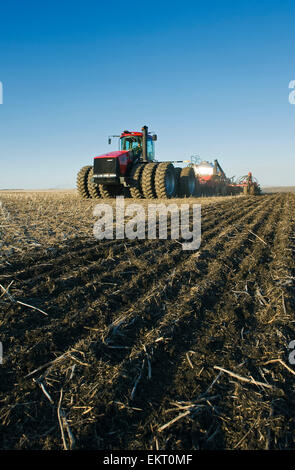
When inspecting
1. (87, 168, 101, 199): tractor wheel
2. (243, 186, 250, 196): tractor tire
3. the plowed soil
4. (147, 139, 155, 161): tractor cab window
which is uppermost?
(147, 139, 155, 161): tractor cab window

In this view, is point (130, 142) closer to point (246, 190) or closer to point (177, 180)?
point (177, 180)

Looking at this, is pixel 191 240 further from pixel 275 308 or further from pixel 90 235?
pixel 275 308

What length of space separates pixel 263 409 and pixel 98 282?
224 cm

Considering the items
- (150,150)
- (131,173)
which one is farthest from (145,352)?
(150,150)

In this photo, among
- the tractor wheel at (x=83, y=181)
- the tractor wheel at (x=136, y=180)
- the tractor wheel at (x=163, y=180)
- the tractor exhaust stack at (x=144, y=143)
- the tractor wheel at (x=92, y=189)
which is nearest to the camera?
the tractor wheel at (x=163, y=180)

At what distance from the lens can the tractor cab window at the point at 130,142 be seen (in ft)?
48.2

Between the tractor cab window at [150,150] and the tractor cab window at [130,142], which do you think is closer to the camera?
the tractor cab window at [130,142]

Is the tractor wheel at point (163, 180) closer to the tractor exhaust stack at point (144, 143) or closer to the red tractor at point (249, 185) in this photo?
the tractor exhaust stack at point (144, 143)

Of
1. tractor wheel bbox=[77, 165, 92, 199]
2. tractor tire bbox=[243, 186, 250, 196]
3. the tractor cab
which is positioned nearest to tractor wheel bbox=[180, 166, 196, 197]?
the tractor cab

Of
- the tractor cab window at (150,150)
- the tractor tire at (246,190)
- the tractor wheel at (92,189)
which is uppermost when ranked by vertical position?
the tractor cab window at (150,150)

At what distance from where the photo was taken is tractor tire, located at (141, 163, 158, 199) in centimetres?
1315

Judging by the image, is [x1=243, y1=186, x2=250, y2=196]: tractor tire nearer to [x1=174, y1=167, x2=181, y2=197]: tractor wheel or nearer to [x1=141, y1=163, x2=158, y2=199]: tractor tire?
[x1=174, y1=167, x2=181, y2=197]: tractor wheel

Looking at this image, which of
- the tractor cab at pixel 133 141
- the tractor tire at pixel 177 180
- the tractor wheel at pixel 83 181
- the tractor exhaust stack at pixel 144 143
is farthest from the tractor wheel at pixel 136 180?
the tractor tire at pixel 177 180

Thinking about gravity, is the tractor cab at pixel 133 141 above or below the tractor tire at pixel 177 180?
above
